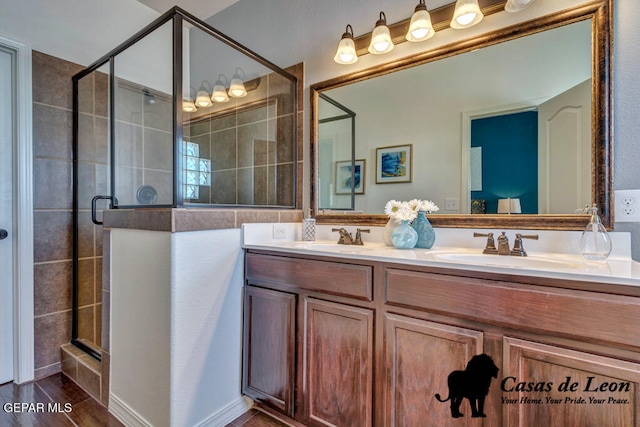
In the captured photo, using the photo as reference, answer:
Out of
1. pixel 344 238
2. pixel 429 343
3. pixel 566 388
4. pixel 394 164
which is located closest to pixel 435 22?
pixel 394 164

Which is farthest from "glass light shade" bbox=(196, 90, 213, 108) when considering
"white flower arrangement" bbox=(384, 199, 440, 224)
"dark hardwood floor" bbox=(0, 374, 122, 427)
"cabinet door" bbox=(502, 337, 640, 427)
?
"cabinet door" bbox=(502, 337, 640, 427)

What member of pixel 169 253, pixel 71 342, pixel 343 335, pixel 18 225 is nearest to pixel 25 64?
pixel 18 225

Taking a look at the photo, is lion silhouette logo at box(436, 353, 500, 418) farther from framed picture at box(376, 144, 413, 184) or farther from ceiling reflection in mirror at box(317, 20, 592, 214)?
framed picture at box(376, 144, 413, 184)

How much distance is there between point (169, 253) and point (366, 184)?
3.67 feet

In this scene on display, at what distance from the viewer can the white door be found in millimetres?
1859

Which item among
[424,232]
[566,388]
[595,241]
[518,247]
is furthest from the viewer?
[424,232]

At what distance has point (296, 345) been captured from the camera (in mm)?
1438

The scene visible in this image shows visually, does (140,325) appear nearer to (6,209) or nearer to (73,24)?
(6,209)

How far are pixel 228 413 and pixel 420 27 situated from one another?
2198mm

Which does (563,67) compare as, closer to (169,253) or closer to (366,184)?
(366,184)

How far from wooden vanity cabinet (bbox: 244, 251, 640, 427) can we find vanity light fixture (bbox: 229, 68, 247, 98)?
1.31m

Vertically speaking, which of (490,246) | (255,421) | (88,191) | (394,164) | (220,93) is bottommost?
(255,421)

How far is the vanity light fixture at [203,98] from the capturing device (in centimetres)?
211

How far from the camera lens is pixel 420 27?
1536 millimetres
